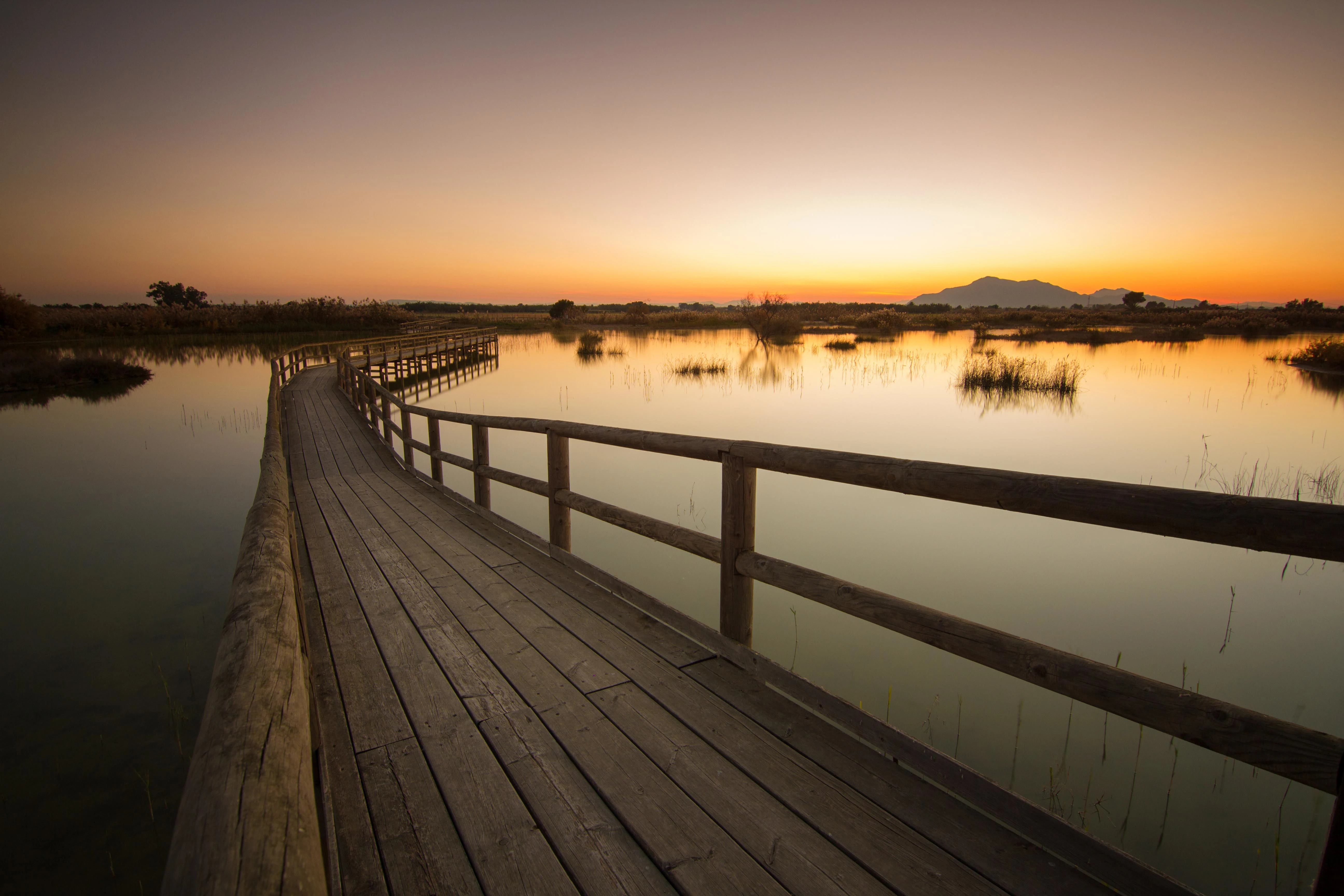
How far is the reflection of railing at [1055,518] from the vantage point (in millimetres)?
1362

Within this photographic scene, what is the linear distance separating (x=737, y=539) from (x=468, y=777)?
1.52 m

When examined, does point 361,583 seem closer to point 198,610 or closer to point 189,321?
point 198,610

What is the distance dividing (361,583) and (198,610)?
2840 mm

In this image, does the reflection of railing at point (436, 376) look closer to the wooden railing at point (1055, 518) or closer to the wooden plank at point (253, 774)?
the wooden railing at point (1055, 518)

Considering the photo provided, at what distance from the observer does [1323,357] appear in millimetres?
20609

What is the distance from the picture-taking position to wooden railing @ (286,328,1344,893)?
4.44ft

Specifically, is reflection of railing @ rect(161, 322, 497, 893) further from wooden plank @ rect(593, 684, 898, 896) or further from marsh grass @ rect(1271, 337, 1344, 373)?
marsh grass @ rect(1271, 337, 1344, 373)

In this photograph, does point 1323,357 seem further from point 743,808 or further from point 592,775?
point 592,775

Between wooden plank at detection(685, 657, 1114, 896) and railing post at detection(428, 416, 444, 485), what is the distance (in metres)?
5.24

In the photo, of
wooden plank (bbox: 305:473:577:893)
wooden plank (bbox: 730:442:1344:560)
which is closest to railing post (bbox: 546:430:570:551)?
wooden plank (bbox: 305:473:577:893)

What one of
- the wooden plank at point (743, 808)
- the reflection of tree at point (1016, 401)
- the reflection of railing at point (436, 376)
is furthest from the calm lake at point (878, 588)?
the reflection of railing at point (436, 376)

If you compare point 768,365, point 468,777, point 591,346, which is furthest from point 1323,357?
point 468,777

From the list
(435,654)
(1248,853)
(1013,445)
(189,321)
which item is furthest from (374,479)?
(189,321)

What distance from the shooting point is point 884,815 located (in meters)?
2.03
